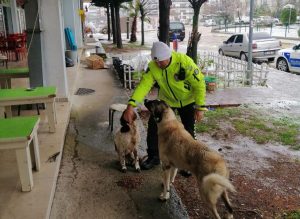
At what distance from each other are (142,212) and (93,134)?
99.5 inches

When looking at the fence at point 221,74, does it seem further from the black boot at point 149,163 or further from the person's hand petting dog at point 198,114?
the person's hand petting dog at point 198,114

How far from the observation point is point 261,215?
3.80 metres

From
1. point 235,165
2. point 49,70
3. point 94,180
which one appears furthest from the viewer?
point 49,70

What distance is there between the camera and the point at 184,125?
4676 mm

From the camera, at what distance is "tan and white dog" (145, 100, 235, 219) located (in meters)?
3.18

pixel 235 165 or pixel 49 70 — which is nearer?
pixel 235 165

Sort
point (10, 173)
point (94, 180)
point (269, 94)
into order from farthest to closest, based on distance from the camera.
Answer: point (269, 94) < point (94, 180) < point (10, 173)

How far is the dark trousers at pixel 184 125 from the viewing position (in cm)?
454

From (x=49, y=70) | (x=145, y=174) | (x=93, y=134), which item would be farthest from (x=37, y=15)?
(x=145, y=174)

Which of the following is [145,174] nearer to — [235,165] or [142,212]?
[142,212]

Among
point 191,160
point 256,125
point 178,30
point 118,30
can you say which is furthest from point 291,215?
point 178,30

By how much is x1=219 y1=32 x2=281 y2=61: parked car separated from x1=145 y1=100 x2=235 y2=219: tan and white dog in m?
14.6

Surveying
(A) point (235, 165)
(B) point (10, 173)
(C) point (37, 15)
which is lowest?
(A) point (235, 165)

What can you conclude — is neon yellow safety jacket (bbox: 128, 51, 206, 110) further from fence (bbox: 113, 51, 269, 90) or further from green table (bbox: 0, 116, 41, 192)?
fence (bbox: 113, 51, 269, 90)
